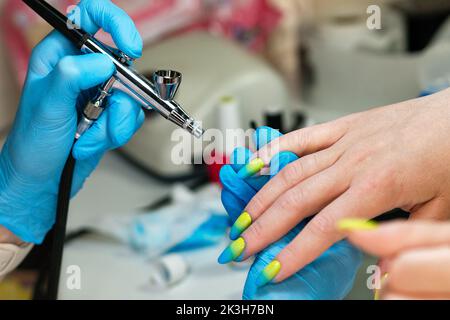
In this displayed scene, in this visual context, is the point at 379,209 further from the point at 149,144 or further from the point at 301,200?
the point at 149,144

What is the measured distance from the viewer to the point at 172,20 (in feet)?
5.78

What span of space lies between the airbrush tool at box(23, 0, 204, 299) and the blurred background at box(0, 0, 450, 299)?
0.70 ft

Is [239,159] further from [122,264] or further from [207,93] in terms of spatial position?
[207,93]

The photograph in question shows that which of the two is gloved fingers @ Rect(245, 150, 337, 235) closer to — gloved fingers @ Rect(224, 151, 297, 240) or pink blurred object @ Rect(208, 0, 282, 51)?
gloved fingers @ Rect(224, 151, 297, 240)

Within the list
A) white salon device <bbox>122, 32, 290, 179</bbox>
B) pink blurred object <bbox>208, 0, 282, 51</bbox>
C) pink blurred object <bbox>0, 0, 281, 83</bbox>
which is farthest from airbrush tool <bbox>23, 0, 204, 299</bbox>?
pink blurred object <bbox>208, 0, 282, 51</bbox>

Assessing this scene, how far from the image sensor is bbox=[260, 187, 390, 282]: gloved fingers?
0.70m

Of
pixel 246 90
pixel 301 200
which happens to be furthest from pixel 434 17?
pixel 301 200

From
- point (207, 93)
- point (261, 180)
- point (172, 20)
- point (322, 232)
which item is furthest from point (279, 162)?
point (172, 20)

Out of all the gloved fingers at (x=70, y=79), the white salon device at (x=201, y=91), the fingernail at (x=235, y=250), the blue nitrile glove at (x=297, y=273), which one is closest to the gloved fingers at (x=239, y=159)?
the blue nitrile glove at (x=297, y=273)

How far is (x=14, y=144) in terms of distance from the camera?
881mm

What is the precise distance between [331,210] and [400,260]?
21 centimetres

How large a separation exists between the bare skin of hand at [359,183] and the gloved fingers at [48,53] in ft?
1.17

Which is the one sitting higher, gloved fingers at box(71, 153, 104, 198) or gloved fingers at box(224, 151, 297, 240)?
gloved fingers at box(71, 153, 104, 198)

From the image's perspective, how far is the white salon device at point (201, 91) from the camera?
4.56ft
